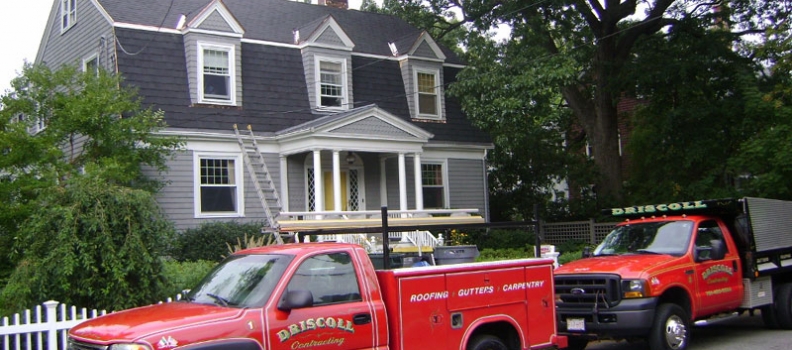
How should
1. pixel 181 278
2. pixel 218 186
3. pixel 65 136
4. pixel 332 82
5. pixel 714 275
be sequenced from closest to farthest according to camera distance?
pixel 714 275, pixel 181 278, pixel 65 136, pixel 218 186, pixel 332 82

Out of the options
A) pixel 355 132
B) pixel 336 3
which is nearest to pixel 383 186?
pixel 355 132

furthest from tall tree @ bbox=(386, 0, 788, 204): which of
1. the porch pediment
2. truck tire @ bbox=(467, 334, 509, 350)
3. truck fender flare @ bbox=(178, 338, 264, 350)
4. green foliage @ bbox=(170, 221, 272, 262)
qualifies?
truck fender flare @ bbox=(178, 338, 264, 350)

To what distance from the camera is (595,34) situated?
2523 cm

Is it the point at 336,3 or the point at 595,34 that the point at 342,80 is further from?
the point at 595,34

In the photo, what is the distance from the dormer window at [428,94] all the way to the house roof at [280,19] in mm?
1078

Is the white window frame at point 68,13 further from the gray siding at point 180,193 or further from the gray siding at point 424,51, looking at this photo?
the gray siding at point 424,51

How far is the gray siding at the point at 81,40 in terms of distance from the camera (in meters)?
19.6

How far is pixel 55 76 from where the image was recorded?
1612 cm

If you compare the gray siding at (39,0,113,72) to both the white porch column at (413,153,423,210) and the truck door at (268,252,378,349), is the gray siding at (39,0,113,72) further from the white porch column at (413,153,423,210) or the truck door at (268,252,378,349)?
the truck door at (268,252,378,349)

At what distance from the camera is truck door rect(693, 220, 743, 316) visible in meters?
10.8

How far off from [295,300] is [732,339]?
26.6 ft

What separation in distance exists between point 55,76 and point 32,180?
3.32 m

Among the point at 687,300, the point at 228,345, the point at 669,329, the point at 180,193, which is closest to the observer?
the point at 228,345

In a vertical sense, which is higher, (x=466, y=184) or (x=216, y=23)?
(x=216, y=23)
